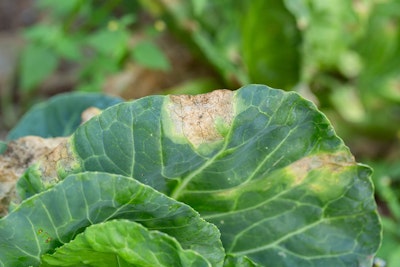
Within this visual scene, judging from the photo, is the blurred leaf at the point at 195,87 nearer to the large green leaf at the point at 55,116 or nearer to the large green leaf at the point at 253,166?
the large green leaf at the point at 55,116

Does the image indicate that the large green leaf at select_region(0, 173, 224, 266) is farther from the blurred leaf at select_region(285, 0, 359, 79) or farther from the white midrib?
the blurred leaf at select_region(285, 0, 359, 79)

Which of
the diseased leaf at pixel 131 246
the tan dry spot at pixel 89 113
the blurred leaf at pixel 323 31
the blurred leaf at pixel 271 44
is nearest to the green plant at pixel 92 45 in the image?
the blurred leaf at pixel 271 44

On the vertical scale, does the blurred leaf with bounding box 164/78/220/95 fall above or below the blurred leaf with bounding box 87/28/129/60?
below

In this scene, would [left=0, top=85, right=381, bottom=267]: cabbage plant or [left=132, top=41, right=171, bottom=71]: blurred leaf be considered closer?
[left=0, top=85, right=381, bottom=267]: cabbage plant

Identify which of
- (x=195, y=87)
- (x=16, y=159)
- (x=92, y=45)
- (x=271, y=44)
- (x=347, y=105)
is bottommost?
(x=347, y=105)

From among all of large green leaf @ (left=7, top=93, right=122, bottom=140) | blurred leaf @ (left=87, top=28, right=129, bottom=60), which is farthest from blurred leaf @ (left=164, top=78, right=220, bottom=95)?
large green leaf @ (left=7, top=93, right=122, bottom=140)

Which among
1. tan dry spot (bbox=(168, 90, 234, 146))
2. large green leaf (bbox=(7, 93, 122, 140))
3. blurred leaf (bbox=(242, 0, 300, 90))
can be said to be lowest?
blurred leaf (bbox=(242, 0, 300, 90))

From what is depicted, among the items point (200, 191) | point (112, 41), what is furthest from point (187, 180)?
point (112, 41)

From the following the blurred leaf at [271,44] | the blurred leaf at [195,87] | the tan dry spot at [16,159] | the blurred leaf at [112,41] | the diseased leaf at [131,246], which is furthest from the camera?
the blurred leaf at [195,87]

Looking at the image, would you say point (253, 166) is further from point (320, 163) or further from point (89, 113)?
point (89, 113)
